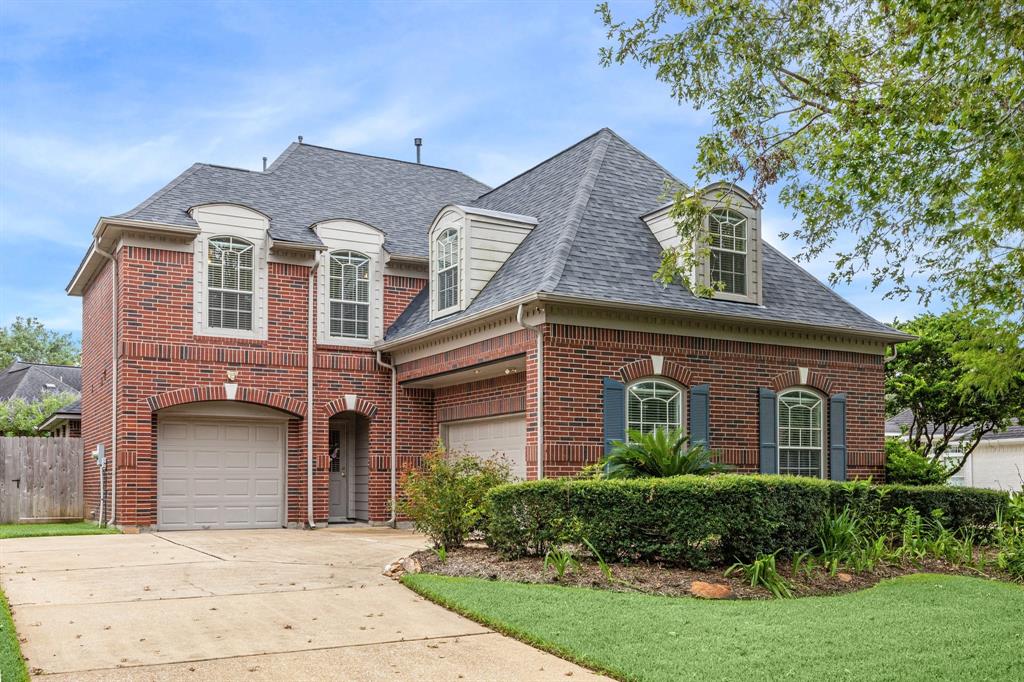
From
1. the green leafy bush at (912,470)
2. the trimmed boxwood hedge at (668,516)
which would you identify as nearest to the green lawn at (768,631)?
the trimmed boxwood hedge at (668,516)

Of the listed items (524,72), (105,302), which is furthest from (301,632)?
(105,302)

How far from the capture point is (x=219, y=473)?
1852 cm

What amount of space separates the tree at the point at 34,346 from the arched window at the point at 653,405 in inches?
1971

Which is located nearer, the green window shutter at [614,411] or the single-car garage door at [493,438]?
the green window shutter at [614,411]

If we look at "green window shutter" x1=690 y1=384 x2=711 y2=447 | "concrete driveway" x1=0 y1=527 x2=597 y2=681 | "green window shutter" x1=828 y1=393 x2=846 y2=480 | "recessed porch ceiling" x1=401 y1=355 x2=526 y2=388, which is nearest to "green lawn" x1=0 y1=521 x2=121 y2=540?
"concrete driveway" x1=0 y1=527 x2=597 y2=681

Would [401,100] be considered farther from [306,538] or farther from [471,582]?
[471,582]

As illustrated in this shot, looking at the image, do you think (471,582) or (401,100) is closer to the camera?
(471,582)

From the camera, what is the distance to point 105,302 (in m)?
19.0

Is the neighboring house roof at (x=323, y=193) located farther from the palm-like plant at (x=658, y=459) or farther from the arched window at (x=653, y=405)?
the palm-like plant at (x=658, y=459)

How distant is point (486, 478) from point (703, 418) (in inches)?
168

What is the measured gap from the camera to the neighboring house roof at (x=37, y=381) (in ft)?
128

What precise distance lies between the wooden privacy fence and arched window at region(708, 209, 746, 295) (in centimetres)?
1423

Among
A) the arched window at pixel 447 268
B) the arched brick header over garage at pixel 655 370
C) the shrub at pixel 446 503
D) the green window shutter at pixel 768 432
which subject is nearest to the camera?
the shrub at pixel 446 503

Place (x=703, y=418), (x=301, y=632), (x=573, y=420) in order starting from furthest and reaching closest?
(x=703, y=418) → (x=573, y=420) → (x=301, y=632)
